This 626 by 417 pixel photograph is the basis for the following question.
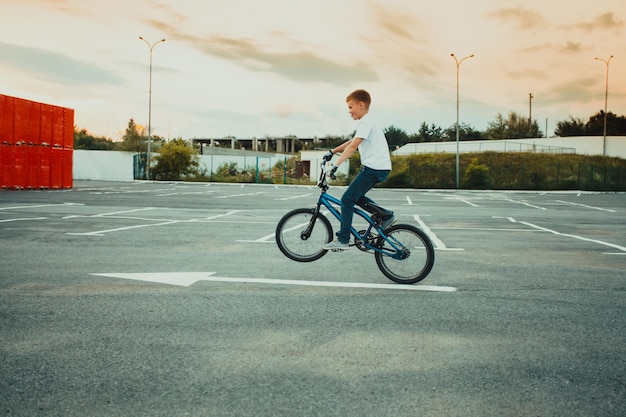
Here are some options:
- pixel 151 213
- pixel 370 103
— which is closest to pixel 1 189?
pixel 151 213

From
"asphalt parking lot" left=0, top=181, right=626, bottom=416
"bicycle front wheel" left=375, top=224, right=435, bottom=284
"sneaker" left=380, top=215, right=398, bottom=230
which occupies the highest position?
"sneaker" left=380, top=215, right=398, bottom=230

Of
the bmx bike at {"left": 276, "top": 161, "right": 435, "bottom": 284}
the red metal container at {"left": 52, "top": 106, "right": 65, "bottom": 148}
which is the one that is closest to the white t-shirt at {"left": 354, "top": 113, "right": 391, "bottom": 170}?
the bmx bike at {"left": 276, "top": 161, "right": 435, "bottom": 284}

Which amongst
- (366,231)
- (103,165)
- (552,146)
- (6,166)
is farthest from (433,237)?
(552,146)

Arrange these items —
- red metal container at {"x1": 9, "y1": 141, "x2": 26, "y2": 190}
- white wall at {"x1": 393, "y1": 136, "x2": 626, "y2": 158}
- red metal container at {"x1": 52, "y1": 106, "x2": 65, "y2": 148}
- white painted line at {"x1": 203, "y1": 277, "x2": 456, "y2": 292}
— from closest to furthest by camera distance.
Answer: white painted line at {"x1": 203, "y1": 277, "x2": 456, "y2": 292}
red metal container at {"x1": 9, "y1": 141, "x2": 26, "y2": 190}
red metal container at {"x1": 52, "y1": 106, "x2": 65, "y2": 148}
white wall at {"x1": 393, "y1": 136, "x2": 626, "y2": 158}

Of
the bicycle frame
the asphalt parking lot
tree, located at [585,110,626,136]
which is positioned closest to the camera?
the asphalt parking lot

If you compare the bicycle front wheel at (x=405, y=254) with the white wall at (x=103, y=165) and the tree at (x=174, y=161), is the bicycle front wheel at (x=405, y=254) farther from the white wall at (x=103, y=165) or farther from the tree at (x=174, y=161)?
the white wall at (x=103, y=165)

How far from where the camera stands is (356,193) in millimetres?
6270

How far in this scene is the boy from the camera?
619 cm

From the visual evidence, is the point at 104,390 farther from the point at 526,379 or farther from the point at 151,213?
the point at 151,213

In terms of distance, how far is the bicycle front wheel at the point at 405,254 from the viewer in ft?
20.1

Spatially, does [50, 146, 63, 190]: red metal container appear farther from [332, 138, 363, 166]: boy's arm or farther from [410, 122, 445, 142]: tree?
[410, 122, 445, 142]: tree

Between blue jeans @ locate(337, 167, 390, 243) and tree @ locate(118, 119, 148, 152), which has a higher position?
tree @ locate(118, 119, 148, 152)

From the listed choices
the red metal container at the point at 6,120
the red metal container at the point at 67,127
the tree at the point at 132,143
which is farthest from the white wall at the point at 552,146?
the red metal container at the point at 6,120

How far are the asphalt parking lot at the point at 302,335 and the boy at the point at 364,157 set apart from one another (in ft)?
2.51
